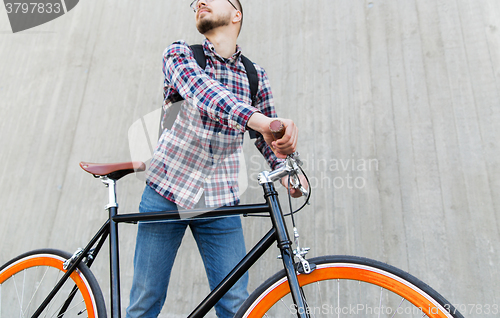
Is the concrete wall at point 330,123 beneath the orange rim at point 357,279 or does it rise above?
above

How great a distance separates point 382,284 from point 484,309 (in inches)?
38.2

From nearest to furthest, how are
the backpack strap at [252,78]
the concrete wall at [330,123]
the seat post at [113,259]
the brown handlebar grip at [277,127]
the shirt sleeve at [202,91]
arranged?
the brown handlebar grip at [277,127], the shirt sleeve at [202,91], the seat post at [113,259], the backpack strap at [252,78], the concrete wall at [330,123]

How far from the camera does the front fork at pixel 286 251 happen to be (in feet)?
2.46

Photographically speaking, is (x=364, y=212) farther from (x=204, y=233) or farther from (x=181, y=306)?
(x=181, y=306)

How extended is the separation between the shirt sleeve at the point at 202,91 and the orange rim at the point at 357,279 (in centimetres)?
42

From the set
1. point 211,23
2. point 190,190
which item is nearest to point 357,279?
point 190,190

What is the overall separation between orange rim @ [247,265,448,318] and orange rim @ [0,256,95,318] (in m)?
0.57

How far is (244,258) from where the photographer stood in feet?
2.93

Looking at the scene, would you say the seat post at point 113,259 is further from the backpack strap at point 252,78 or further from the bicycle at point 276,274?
the backpack strap at point 252,78

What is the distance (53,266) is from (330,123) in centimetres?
145

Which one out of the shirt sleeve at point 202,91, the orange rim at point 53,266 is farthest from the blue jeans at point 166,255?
the shirt sleeve at point 202,91

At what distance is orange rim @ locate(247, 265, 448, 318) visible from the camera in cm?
71

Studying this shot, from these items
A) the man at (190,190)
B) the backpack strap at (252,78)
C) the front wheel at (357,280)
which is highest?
the backpack strap at (252,78)

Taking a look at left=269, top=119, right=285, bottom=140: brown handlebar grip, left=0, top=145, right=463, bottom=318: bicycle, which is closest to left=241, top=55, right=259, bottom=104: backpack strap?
left=0, top=145, right=463, bottom=318: bicycle
